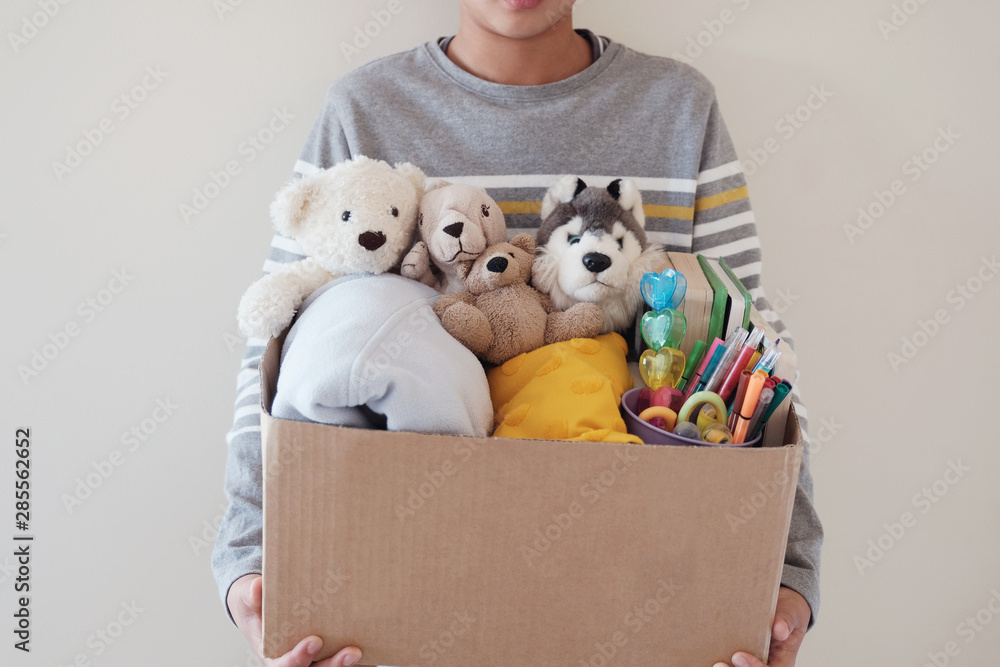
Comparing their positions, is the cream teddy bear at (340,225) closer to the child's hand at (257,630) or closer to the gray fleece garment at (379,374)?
the gray fleece garment at (379,374)

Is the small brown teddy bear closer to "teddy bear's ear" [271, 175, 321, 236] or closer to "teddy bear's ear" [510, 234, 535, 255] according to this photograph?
"teddy bear's ear" [510, 234, 535, 255]

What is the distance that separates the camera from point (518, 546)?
0.57 meters

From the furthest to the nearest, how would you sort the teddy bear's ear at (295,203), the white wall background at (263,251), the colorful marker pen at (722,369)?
the white wall background at (263,251) → the teddy bear's ear at (295,203) → the colorful marker pen at (722,369)

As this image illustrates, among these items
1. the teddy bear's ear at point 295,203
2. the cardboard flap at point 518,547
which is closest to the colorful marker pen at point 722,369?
the cardboard flap at point 518,547

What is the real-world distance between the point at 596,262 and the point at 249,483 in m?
0.48

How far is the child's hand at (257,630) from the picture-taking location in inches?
23.4

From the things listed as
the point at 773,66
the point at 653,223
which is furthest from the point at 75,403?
the point at 773,66

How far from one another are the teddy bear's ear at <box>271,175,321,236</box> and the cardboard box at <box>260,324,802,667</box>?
0.71ft

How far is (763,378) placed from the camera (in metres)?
0.59

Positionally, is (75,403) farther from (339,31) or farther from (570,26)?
(570,26)

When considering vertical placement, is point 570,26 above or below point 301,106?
above

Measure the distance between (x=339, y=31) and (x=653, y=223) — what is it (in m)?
0.55

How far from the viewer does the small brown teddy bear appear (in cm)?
69

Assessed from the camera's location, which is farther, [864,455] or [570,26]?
[864,455]
